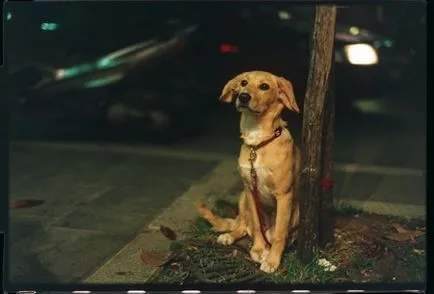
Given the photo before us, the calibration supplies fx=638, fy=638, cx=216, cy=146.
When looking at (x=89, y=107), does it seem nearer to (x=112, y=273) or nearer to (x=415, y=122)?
(x=112, y=273)

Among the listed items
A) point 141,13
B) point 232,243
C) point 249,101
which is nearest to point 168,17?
point 141,13

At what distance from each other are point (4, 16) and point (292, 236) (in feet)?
7.05

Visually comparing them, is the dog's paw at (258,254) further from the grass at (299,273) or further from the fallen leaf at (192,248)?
the fallen leaf at (192,248)

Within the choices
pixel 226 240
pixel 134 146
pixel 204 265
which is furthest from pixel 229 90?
pixel 204 265

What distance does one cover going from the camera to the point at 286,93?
367 cm

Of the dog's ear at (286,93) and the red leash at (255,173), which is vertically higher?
the dog's ear at (286,93)

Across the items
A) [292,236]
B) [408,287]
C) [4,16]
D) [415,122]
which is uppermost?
[4,16]

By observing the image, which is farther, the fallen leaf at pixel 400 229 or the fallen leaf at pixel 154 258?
the fallen leaf at pixel 400 229

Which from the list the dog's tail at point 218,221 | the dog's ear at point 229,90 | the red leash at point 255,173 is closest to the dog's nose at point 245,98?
the dog's ear at point 229,90

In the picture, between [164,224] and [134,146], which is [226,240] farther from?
[134,146]

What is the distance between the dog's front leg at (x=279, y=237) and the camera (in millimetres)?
3783

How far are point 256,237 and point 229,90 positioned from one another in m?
0.92

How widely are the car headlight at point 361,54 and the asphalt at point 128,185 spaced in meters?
0.32

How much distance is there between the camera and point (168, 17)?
3.72 meters
